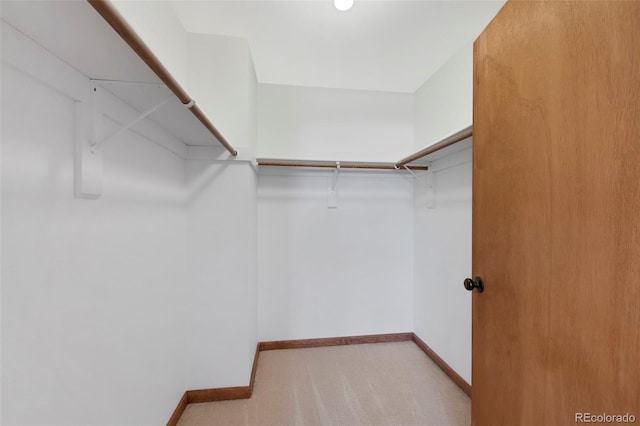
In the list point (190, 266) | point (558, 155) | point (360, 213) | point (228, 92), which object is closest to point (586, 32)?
point (558, 155)

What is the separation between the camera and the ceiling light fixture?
4.49 ft

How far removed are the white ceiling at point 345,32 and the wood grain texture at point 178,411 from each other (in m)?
2.32

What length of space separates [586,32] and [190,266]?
202 centimetres

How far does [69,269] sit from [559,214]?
1.45m

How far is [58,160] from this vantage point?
0.76 metres

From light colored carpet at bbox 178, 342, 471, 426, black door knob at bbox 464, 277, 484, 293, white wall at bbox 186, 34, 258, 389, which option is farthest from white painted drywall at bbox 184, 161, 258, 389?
black door knob at bbox 464, 277, 484, 293

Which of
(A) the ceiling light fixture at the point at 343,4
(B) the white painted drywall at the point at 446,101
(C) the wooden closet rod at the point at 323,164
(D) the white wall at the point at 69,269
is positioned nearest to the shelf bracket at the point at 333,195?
(C) the wooden closet rod at the point at 323,164

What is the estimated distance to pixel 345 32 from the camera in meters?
1.64

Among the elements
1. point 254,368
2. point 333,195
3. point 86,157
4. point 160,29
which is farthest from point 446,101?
point 254,368

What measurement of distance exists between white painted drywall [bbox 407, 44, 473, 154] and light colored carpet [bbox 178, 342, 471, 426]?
1.69 meters

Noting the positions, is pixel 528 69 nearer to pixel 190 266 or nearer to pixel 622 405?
pixel 622 405

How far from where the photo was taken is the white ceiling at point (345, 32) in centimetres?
145

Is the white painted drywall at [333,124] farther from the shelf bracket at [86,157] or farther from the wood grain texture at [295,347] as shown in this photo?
the wood grain texture at [295,347]

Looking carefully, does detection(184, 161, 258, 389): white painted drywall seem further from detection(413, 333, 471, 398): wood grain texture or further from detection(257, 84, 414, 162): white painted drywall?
detection(413, 333, 471, 398): wood grain texture
